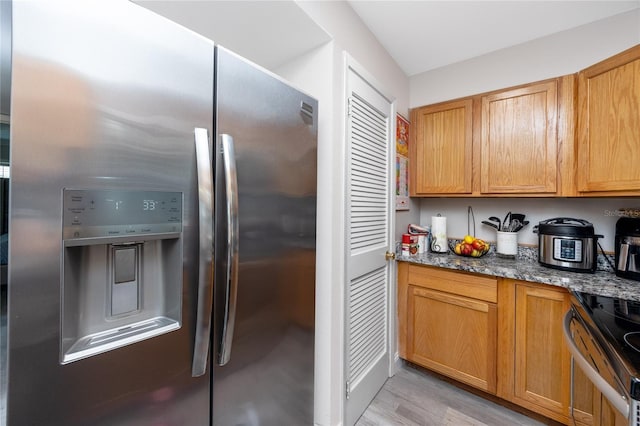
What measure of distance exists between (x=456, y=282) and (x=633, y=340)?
3.15 feet

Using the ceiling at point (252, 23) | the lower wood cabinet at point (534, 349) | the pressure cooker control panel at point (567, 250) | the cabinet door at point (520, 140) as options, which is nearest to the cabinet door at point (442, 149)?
the cabinet door at point (520, 140)

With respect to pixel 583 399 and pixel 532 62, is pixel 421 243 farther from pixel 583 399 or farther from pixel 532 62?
pixel 532 62

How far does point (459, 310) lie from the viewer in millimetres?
1822

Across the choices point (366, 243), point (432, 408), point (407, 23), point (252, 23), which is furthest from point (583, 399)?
point (252, 23)

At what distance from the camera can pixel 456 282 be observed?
1825mm

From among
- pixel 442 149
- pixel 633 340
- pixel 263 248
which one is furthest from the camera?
pixel 442 149

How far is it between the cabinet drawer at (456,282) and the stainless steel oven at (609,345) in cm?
42

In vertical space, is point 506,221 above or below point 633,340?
above

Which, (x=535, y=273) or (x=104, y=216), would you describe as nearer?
(x=104, y=216)

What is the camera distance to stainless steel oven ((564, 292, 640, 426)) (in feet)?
2.27

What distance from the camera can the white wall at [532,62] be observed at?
167cm

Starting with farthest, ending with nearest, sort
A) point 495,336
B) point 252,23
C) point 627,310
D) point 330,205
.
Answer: point 495,336 → point 330,205 → point 252,23 → point 627,310

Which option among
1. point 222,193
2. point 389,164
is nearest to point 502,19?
point 389,164

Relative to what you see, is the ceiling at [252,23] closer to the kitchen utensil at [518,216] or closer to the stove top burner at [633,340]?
the stove top burner at [633,340]
